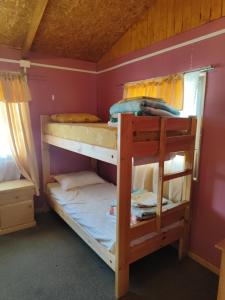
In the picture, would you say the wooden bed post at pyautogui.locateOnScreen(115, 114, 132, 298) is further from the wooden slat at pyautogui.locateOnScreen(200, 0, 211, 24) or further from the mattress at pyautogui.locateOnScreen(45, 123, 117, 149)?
the wooden slat at pyautogui.locateOnScreen(200, 0, 211, 24)

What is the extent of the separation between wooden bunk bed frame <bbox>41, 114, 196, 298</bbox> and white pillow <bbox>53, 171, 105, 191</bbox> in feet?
2.77

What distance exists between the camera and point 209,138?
210cm

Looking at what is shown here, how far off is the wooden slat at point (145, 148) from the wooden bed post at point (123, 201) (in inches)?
2.4

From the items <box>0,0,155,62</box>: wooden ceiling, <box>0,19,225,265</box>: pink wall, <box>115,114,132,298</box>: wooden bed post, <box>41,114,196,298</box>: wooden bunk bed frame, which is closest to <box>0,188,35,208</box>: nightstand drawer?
<box>0,19,225,265</box>: pink wall

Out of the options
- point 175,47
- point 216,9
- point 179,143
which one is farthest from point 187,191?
point 216,9

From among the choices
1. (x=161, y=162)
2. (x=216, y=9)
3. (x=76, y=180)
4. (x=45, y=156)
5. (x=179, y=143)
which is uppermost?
(x=216, y=9)

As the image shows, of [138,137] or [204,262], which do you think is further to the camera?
[204,262]

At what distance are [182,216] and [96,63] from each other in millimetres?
2794

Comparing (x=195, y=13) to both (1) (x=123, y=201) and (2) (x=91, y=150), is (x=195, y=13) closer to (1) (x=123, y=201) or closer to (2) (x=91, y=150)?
(2) (x=91, y=150)

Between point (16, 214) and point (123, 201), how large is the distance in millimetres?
1873

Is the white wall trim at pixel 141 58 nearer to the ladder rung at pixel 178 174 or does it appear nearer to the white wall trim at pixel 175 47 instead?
the white wall trim at pixel 175 47

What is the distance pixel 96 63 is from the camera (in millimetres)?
3600

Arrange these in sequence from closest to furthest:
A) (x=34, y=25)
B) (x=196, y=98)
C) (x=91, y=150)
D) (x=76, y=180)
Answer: (x=91, y=150), (x=196, y=98), (x=34, y=25), (x=76, y=180)

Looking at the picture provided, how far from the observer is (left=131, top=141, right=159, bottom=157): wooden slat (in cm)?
163
